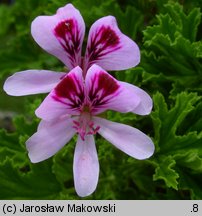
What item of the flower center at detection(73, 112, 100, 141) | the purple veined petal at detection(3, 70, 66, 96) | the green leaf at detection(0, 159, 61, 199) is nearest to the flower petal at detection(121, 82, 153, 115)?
the flower center at detection(73, 112, 100, 141)

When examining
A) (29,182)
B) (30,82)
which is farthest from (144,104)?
(29,182)

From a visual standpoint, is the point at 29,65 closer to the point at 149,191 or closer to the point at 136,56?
the point at 149,191

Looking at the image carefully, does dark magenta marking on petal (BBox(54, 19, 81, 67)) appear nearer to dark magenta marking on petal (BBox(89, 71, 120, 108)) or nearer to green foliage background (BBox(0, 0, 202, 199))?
dark magenta marking on petal (BBox(89, 71, 120, 108))

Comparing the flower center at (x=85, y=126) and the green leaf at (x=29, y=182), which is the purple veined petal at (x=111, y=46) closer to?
the flower center at (x=85, y=126)

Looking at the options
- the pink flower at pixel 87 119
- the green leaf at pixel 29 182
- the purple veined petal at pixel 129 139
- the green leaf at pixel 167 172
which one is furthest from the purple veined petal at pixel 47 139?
the green leaf at pixel 29 182

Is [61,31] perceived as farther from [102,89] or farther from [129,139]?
[129,139]

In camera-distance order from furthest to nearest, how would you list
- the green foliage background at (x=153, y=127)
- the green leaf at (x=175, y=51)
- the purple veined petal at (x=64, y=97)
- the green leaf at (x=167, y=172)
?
the green leaf at (x=175, y=51) → the green foliage background at (x=153, y=127) → the green leaf at (x=167, y=172) → the purple veined petal at (x=64, y=97)
